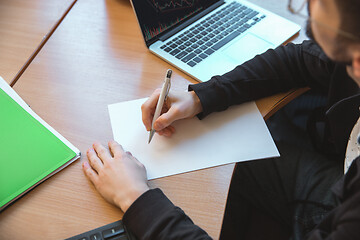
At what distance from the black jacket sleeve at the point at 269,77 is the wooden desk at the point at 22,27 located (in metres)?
0.47

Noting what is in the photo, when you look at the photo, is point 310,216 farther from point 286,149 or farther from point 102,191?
point 102,191

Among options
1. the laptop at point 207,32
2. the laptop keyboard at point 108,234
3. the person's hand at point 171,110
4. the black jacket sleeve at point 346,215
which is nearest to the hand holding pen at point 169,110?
the person's hand at point 171,110

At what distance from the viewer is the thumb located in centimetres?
74

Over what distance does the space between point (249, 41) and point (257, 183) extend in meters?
0.39

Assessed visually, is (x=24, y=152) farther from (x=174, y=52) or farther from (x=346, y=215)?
(x=346, y=215)

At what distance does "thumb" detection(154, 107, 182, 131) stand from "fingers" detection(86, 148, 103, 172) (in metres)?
0.14

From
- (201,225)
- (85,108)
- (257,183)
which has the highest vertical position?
(85,108)

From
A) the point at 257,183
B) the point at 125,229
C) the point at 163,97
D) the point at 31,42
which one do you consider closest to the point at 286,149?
the point at 257,183

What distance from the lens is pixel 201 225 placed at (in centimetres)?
64

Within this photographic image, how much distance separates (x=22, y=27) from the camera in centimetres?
101

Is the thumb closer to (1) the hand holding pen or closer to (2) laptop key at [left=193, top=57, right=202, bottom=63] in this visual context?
(1) the hand holding pen

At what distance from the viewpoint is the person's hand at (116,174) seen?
0.66m

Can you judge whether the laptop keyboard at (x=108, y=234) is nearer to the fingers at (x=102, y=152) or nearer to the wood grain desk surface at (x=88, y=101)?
the wood grain desk surface at (x=88, y=101)

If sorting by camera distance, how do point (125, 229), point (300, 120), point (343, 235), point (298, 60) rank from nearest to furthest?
point (343, 235) < point (125, 229) < point (298, 60) < point (300, 120)
